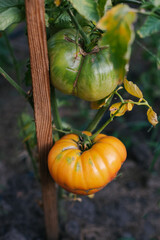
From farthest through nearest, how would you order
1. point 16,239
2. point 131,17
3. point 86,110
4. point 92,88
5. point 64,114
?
point 64,114
point 86,110
point 16,239
point 92,88
point 131,17

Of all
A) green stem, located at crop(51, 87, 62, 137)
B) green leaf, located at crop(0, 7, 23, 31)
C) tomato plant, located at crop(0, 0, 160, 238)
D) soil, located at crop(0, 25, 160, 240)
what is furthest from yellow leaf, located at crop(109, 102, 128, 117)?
soil, located at crop(0, 25, 160, 240)

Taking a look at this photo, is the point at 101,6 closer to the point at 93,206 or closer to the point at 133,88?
the point at 133,88

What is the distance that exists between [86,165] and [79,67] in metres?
0.25

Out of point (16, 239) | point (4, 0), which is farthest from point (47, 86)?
point (16, 239)

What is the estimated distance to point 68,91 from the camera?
575 millimetres

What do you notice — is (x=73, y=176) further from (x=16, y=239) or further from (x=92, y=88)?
(x=16, y=239)

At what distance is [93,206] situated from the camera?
1313 mm

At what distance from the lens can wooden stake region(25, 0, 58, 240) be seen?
52 cm

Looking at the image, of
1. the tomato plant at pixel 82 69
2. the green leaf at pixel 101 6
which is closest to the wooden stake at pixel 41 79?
the tomato plant at pixel 82 69

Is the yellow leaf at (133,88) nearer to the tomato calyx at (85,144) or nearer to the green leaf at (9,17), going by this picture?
the tomato calyx at (85,144)

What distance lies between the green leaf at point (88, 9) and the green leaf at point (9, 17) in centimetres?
17

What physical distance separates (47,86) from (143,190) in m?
1.11

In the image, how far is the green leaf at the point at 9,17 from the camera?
0.54 m

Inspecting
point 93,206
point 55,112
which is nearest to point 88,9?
point 55,112
